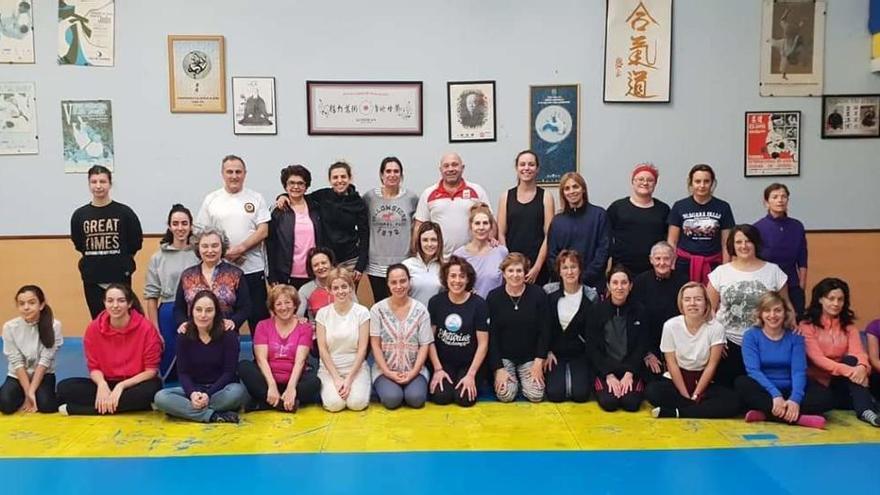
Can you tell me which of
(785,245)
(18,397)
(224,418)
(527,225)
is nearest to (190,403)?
(224,418)

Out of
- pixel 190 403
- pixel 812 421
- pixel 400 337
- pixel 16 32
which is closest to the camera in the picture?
pixel 812 421

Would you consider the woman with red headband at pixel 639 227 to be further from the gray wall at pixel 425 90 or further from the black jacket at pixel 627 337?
the gray wall at pixel 425 90

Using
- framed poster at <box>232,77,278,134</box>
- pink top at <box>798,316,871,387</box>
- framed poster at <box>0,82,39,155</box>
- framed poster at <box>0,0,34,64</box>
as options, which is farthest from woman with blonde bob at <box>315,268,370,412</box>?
framed poster at <box>0,0,34,64</box>

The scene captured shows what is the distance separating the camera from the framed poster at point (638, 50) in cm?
573

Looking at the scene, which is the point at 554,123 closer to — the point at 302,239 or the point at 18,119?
the point at 302,239

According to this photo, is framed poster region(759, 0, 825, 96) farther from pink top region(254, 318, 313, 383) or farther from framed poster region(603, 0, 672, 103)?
pink top region(254, 318, 313, 383)

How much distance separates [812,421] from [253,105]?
4508mm

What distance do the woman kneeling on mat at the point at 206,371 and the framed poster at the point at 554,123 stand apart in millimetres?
2937

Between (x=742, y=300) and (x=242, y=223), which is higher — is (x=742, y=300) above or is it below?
below

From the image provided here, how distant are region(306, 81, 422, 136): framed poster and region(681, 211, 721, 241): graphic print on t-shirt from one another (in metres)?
2.29

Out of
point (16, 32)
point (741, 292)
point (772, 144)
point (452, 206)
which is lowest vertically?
point (741, 292)

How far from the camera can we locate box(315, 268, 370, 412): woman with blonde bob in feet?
13.9

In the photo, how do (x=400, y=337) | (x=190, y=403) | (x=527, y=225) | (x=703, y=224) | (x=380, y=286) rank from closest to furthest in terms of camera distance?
(x=190, y=403)
(x=400, y=337)
(x=703, y=224)
(x=527, y=225)
(x=380, y=286)

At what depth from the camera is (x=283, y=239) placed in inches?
191
